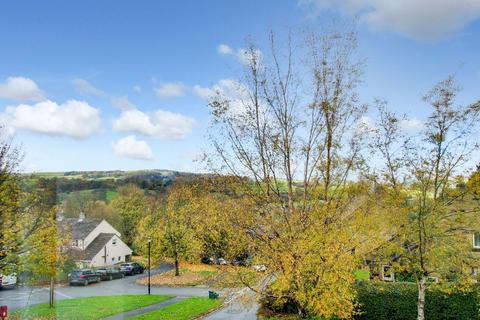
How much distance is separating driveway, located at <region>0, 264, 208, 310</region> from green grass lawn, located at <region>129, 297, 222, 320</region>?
216 centimetres

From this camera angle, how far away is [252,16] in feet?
44.8

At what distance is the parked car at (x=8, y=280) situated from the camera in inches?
416

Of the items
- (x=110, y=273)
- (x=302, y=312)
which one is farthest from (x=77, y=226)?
(x=302, y=312)

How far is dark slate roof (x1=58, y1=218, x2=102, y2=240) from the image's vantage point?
41.6 ft

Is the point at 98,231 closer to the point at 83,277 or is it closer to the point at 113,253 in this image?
the point at 83,277

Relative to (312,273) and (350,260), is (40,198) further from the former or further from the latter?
(350,260)

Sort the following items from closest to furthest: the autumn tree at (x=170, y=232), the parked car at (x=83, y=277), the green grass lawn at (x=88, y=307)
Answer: the green grass lawn at (x=88, y=307) < the parked car at (x=83, y=277) < the autumn tree at (x=170, y=232)

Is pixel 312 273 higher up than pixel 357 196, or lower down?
lower down

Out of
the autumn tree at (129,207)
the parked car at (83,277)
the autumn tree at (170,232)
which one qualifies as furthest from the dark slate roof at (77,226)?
the autumn tree at (170,232)

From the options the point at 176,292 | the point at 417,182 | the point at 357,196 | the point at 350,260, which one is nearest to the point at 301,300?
the point at 350,260

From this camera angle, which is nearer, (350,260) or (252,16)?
(350,260)

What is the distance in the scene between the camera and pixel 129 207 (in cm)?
1966

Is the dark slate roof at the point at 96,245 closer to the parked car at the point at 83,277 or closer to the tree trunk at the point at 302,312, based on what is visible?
the parked car at the point at 83,277

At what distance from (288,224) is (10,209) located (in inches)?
285
